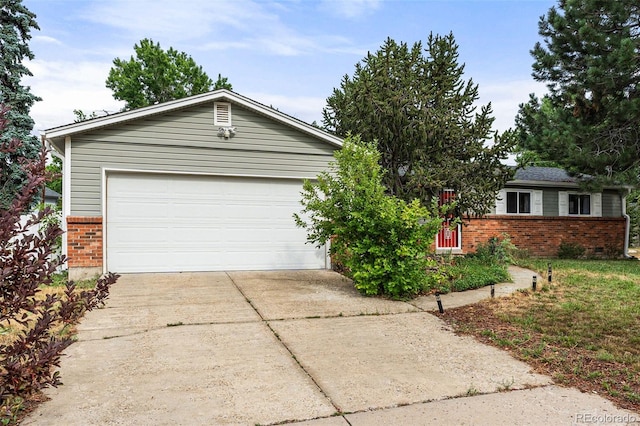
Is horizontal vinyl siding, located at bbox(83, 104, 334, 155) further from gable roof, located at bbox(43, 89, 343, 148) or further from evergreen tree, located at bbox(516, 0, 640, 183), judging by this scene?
evergreen tree, located at bbox(516, 0, 640, 183)

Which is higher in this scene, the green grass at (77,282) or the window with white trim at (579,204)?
the window with white trim at (579,204)

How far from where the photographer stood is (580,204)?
15086 millimetres

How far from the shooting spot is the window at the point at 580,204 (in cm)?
1491

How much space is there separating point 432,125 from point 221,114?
4.85m

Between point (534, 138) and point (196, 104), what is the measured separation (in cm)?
1028

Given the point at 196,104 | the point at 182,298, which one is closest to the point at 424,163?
the point at 196,104

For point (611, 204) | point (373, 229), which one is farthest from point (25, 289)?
point (611, 204)

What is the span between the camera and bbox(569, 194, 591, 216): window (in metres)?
14.9

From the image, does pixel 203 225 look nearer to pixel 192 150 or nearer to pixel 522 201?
pixel 192 150

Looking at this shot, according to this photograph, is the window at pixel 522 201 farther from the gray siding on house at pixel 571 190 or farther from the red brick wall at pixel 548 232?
the red brick wall at pixel 548 232

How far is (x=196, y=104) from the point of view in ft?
29.8

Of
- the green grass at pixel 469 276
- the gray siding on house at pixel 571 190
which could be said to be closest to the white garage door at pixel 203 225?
the green grass at pixel 469 276

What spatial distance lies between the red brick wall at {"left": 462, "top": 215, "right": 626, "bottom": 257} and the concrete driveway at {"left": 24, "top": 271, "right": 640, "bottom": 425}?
828 cm

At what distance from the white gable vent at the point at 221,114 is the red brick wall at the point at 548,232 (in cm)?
805
